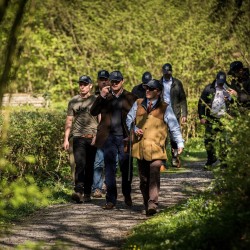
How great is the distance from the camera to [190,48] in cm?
2753

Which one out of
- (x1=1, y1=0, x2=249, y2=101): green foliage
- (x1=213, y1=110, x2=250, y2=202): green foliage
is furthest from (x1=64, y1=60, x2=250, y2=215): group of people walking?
(x1=1, y1=0, x2=249, y2=101): green foliage

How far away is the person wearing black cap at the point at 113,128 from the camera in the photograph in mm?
13070

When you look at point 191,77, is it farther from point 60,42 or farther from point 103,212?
point 103,212

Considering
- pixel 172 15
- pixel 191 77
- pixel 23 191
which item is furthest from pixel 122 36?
pixel 23 191

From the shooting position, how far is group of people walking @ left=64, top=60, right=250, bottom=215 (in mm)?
11945

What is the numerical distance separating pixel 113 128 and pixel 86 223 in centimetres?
206

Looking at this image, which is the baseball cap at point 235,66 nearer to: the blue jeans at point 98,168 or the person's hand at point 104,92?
the blue jeans at point 98,168

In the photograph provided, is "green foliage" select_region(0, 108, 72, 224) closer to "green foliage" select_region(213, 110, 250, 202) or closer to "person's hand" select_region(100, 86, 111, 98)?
"person's hand" select_region(100, 86, 111, 98)

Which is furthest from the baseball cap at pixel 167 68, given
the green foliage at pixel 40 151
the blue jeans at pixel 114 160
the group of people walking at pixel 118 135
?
the blue jeans at pixel 114 160

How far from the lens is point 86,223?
454 inches

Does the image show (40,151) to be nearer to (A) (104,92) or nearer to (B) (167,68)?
(A) (104,92)

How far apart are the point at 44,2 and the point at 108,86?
20.3 metres

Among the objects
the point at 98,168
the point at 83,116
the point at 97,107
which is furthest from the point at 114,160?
the point at 98,168

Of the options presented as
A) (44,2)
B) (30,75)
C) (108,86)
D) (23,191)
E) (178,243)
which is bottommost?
(178,243)
